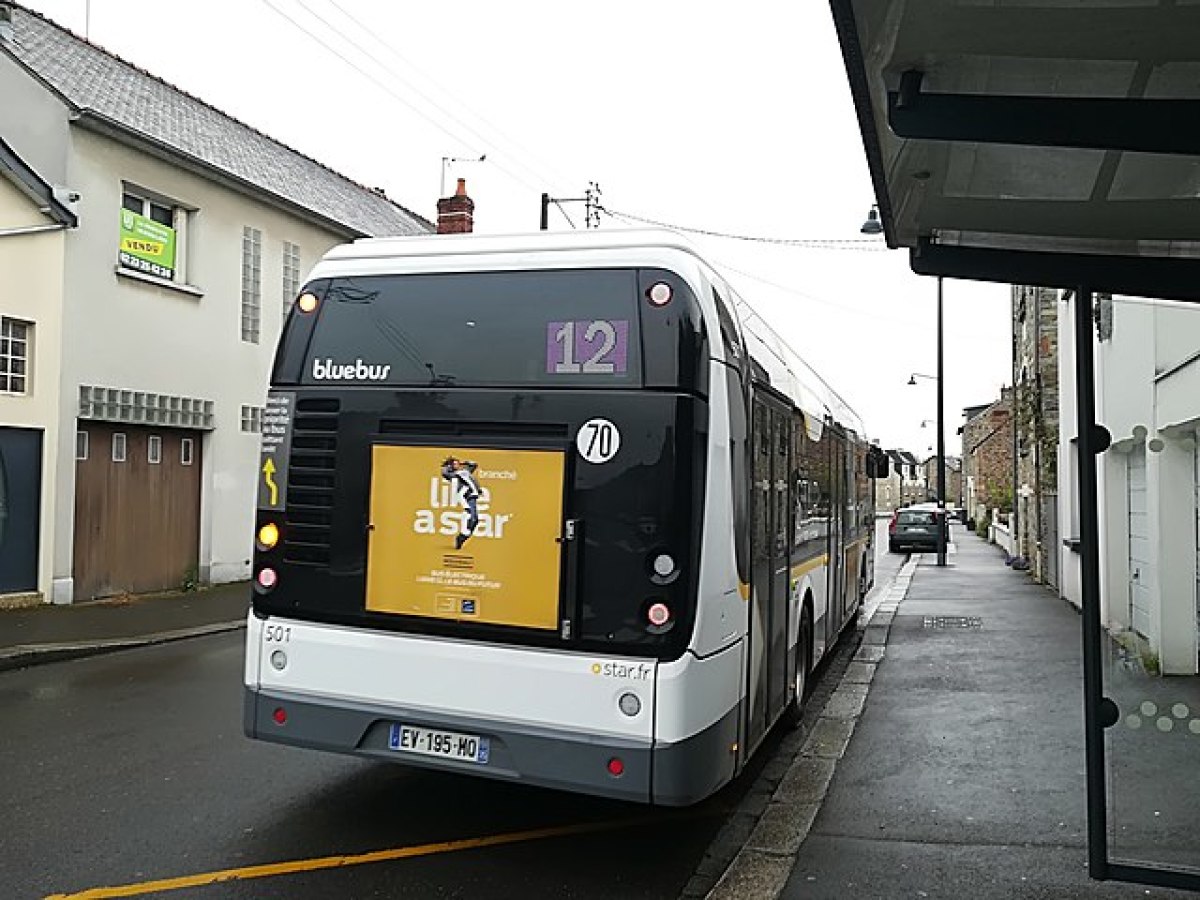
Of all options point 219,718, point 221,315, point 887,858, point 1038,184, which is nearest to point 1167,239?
point 1038,184

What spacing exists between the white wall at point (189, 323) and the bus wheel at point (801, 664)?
984 centimetres

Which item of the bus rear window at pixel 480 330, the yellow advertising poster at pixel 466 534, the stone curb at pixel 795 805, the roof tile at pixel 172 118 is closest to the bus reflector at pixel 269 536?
the yellow advertising poster at pixel 466 534

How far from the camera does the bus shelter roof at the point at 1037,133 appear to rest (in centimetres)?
310

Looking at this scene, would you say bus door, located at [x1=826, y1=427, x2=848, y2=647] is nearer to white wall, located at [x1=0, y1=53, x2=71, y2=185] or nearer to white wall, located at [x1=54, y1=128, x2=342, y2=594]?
white wall, located at [x1=54, y1=128, x2=342, y2=594]

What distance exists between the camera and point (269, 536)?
5.42m

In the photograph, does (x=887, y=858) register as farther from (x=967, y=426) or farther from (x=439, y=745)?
(x=967, y=426)

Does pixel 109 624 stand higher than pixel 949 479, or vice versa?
pixel 949 479

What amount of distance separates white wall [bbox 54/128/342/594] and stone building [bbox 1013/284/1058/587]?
13.4m

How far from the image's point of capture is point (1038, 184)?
14.0ft

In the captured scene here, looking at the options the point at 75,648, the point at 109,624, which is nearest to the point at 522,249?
the point at 75,648

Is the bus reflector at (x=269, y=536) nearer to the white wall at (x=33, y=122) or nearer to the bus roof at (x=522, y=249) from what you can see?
the bus roof at (x=522, y=249)

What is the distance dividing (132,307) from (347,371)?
35.6 feet

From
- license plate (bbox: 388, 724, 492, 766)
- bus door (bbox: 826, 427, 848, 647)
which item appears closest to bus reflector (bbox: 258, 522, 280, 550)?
license plate (bbox: 388, 724, 492, 766)

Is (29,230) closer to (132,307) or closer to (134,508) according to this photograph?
(132,307)
